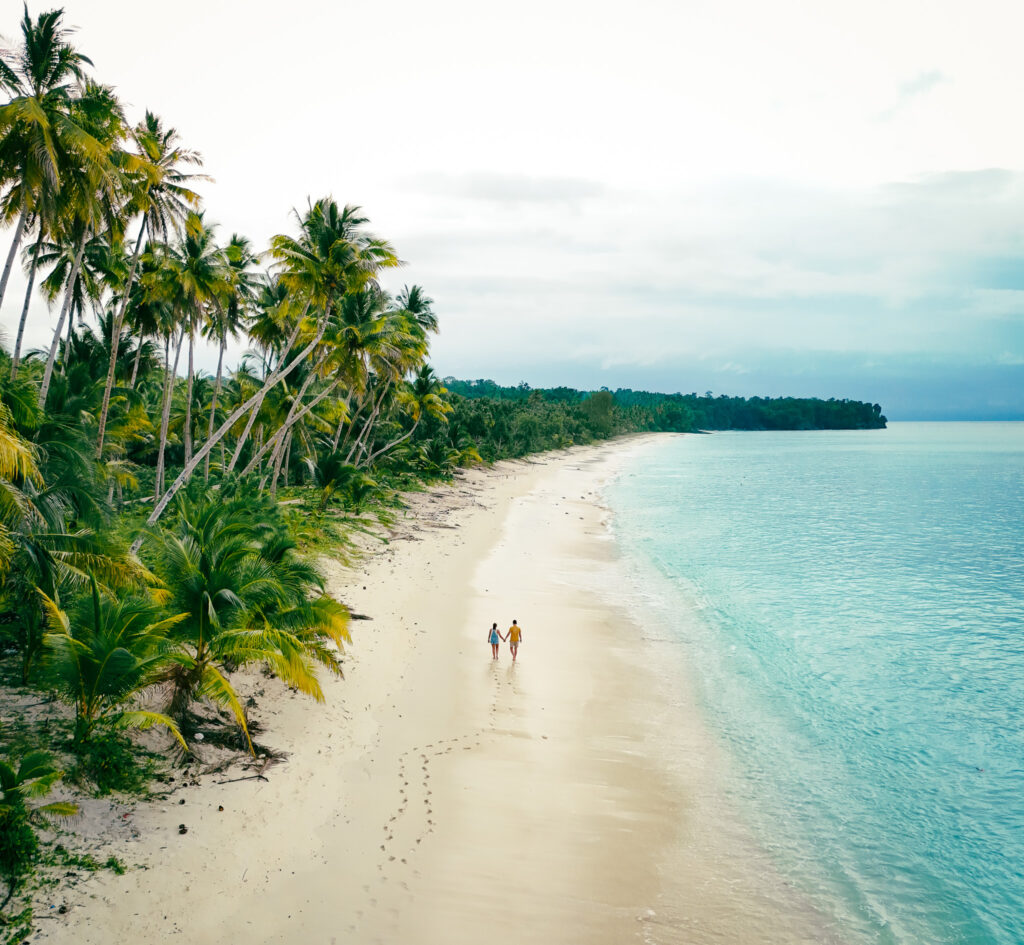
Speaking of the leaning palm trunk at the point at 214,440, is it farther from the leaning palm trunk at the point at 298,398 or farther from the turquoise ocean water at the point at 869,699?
the turquoise ocean water at the point at 869,699

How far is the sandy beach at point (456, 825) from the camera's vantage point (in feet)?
24.5

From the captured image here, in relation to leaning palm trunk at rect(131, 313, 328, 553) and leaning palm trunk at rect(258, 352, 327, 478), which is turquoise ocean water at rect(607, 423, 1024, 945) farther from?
leaning palm trunk at rect(258, 352, 327, 478)

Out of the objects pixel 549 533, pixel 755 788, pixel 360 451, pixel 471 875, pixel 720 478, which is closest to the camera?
pixel 471 875

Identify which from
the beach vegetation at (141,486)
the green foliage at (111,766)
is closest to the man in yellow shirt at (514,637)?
the beach vegetation at (141,486)

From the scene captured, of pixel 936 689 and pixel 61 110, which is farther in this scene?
pixel 936 689

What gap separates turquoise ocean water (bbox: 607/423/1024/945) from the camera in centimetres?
956

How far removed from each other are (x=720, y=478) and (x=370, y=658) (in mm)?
69341

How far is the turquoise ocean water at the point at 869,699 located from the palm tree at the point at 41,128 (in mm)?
16104

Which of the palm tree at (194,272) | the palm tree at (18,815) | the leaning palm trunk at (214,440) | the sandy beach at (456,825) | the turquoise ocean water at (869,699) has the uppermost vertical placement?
the palm tree at (194,272)

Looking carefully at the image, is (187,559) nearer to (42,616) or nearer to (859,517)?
(42,616)

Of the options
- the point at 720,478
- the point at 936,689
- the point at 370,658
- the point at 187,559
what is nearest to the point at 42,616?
the point at 187,559

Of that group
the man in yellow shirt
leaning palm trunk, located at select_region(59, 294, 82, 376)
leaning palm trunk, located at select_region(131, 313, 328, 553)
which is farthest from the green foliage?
leaning palm trunk, located at select_region(59, 294, 82, 376)

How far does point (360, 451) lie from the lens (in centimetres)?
4459

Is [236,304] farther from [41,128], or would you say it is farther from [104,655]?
[104,655]
